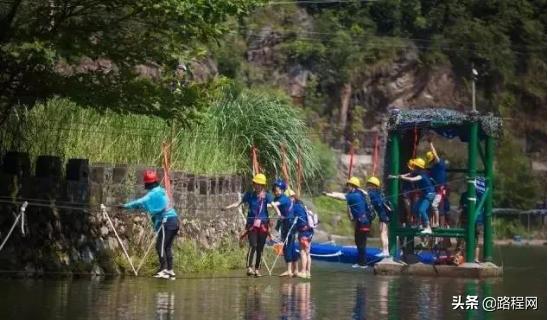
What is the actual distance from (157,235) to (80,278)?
1493mm

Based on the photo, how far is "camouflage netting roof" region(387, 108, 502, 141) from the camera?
2386cm

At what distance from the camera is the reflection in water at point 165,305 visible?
14.5m

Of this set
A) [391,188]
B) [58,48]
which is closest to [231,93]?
[391,188]

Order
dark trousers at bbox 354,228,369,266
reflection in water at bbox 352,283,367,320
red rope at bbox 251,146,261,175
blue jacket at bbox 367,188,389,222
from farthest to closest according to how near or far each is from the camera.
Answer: red rope at bbox 251,146,261,175 < dark trousers at bbox 354,228,369,266 < blue jacket at bbox 367,188,389,222 < reflection in water at bbox 352,283,367,320

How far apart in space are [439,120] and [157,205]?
6671mm

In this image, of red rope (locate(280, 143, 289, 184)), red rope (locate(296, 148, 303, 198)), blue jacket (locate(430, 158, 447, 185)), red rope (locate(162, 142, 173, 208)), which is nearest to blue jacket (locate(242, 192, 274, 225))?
red rope (locate(162, 142, 173, 208))

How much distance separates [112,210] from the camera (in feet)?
71.3

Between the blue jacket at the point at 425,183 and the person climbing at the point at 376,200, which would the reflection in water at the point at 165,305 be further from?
the person climbing at the point at 376,200

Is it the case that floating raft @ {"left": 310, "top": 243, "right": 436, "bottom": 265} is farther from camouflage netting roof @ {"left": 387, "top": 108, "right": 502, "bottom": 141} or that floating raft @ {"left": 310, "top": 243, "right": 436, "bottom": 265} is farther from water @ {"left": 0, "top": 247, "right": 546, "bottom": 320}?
water @ {"left": 0, "top": 247, "right": 546, "bottom": 320}

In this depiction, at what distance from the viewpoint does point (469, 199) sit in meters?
24.0

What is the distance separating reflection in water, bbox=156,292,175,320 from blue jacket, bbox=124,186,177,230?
2.67 metres

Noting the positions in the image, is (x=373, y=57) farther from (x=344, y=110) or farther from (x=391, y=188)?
(x=391, y=188)

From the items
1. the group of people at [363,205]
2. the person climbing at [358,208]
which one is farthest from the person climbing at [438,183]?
the person climbing at [358,208]

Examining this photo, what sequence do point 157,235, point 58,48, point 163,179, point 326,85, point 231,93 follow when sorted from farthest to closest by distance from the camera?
1. point 326,85
2. point 231,93
3. point 163,179
4. point 157,235
5. point 58,48
